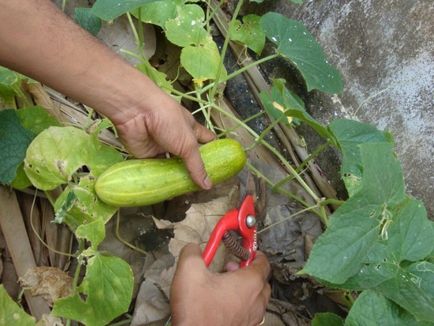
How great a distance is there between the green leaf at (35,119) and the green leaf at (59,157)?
116 mm

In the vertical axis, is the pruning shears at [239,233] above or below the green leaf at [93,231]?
above

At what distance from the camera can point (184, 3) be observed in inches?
70.2

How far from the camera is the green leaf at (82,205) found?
5.05ft

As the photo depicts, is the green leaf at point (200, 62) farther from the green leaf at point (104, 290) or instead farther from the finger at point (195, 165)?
the green leaf at point (104, 290)

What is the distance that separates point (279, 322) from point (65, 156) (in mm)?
724

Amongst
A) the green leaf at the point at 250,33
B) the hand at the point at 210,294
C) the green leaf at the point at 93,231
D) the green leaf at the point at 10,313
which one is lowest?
the green leaf at the point at 10,313

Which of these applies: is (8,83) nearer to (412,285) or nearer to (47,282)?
(47,282)

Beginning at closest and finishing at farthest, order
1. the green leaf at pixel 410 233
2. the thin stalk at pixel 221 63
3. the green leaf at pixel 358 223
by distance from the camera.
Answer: the green leaf at pixel 358 223 < the green leaf at pixel 410 233 < the thin stalk at pixel 221 63

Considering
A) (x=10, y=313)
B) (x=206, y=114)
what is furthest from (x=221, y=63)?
(x=10, y=313)

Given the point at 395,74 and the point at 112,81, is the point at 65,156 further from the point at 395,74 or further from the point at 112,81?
the point at 395,74

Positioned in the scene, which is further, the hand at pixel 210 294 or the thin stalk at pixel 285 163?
the thin stalk at pixel 285 163

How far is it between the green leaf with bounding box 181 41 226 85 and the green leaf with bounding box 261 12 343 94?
178 millimetres

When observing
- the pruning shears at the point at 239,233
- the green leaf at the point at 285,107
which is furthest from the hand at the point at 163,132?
the green leaf at the point at 285,107

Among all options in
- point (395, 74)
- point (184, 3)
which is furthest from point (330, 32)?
point (184, 3)
